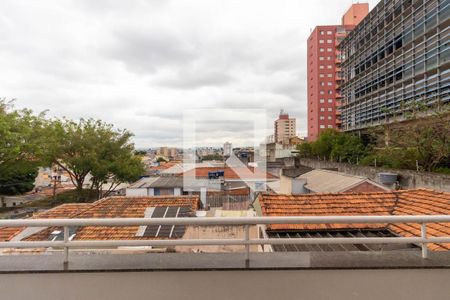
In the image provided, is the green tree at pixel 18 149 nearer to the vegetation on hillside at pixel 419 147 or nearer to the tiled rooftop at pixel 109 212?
the tiled rooftop at pixel 109 212

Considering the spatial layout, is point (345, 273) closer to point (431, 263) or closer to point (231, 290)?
point (431, 263)

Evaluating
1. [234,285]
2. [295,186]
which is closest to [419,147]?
[295,186]

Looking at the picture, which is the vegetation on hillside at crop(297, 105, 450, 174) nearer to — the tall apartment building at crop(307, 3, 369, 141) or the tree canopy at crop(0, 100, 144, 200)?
the tree canopy at crop(0, 100, 144, 200)

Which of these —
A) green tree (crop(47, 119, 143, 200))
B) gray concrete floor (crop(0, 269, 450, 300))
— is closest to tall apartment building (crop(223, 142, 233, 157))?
gray concrete floor (crop(0, 269, 450, 300))

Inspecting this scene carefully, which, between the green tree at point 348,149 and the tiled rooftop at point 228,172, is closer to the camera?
the tiled rooftop at point 228,172

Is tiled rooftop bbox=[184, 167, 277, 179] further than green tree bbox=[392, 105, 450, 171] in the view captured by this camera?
No

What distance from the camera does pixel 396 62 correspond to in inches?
543

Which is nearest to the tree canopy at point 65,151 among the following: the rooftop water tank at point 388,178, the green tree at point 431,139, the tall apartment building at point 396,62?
the rooftop water tank at point 388,178

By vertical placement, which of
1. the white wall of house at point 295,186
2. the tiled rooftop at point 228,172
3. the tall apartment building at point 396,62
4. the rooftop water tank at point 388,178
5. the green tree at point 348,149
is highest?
the tall apartment building at point 396,62

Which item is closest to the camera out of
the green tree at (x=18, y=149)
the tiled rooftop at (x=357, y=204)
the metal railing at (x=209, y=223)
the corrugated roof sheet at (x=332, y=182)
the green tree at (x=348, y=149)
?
the metal railing at (x=209, y=223)

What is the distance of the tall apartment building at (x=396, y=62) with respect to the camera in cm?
1075

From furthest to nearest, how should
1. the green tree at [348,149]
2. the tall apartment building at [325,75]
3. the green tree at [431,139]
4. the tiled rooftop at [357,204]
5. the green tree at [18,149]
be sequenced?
the tall apartment building at [325,75], the green tree at [348,149], the green tree at [431,139], the green tree at [18,149], the tiled rooftop at [357,204]

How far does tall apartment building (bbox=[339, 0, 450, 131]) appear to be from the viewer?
10.8m

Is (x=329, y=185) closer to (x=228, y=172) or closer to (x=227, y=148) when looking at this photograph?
(x=228, y=172)
